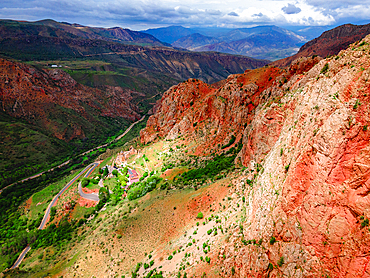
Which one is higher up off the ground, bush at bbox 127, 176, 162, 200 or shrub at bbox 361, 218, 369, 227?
shrub at bbox 361, 218, 369, 227

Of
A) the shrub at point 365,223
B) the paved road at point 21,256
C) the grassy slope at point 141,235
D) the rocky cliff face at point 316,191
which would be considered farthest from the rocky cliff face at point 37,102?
the shrub at point 365,223

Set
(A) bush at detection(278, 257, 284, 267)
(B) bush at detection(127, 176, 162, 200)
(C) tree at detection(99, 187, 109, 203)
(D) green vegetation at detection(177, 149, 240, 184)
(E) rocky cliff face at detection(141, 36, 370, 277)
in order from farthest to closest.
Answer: (C) tree at detection(99, 187, 109, 203) < (B) bush at detection(127, 176, 162, 200) < (D) green vegetation at detection(177, 149, 240, 184) < (A) bush at detection(278, 257, 284, 267) < (E) rocky cliff face at detection(141, 36, 370, 277)

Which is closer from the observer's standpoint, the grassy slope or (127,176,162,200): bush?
the grassy slope

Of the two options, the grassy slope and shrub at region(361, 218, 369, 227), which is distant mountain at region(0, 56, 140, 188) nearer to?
the grassy slope

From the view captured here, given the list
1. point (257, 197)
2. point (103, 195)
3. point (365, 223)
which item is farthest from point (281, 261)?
point (103, 195)

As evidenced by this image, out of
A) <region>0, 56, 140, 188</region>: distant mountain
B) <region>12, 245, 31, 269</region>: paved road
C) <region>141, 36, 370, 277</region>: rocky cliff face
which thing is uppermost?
<region>141, 36, 370, 277</region>: rocky cliff face

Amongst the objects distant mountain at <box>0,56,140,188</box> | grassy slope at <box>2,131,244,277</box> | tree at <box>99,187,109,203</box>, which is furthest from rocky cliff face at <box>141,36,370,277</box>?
distant mountain at <box>0,56,140,188</box>

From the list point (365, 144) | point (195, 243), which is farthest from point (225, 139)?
point (365, 144)

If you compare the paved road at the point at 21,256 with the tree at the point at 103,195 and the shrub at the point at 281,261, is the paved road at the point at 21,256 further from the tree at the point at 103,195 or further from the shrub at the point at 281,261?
the shrub at the point at 281,261

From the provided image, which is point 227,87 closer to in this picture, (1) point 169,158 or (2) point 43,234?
(1) point 169,158

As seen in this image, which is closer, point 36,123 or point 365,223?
point 365,223

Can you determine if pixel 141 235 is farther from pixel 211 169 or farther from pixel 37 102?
pixel 37 102

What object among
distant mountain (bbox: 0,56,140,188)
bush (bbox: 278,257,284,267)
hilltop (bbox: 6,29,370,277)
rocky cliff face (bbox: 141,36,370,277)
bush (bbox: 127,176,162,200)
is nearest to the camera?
rocky cliff face (bbox: 141,36,370,277)
